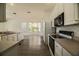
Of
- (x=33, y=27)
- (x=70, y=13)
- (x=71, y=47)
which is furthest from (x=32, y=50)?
(x=71, y=47)

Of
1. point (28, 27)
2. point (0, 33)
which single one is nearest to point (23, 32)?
point (28, 27)

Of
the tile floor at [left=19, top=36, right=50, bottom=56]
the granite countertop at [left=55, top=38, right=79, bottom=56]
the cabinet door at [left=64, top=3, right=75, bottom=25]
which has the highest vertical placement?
the cabinet door at [left=64, top=3, right=75, bottom=25]

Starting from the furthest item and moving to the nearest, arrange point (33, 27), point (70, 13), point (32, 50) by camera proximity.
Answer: point (32, 50)
point (33, 27)
point (70, 13)

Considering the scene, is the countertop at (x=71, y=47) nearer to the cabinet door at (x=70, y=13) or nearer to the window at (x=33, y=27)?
the cabinet door at (x=70, y=13)

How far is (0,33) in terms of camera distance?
213 centimetres

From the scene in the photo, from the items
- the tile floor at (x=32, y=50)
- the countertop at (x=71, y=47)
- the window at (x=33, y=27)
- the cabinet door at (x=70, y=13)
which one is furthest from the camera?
the tile floor at (x=32, y=50)

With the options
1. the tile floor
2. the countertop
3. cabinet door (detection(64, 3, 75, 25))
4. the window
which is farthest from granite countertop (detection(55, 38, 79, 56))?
the tile floor

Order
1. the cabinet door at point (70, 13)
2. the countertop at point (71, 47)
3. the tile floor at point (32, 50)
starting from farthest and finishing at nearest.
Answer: the tile floor at point (32, 50) < the cabinet door at point (70, 13) < the countertop at point (71, 47)

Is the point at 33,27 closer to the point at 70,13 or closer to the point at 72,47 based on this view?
the point at 70,13

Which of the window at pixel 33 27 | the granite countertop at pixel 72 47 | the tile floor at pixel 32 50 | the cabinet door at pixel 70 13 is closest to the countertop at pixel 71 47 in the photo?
the granite countertop at pixel 72 47

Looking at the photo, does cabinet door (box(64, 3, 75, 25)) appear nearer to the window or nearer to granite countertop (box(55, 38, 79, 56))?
granite countertop (box(55, 38, 79, 56))

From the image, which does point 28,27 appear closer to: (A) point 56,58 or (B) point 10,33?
(B) point 10,33

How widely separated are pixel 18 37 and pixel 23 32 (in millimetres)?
228

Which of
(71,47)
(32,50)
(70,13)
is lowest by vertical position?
(32,50)
